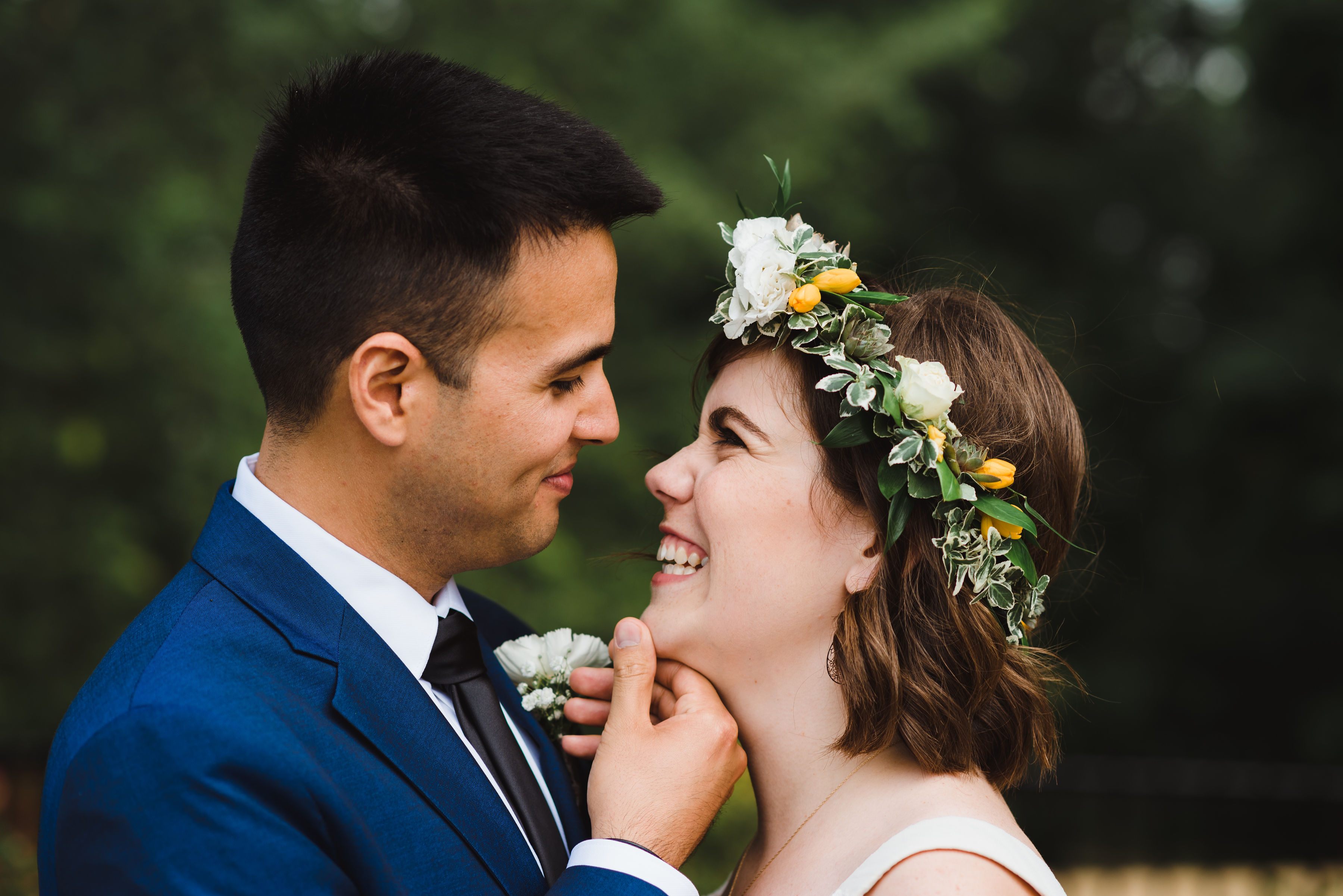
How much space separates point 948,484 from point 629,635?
0.97 meters

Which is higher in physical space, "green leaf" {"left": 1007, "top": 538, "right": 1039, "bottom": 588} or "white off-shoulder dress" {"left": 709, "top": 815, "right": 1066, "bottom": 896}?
"green leaf" {"left": 1007, "top": 538, "right": 1039, "bottom": 588}

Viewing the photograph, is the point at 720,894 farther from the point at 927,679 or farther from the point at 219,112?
the point at 219,112

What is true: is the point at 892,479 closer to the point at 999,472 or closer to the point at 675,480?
the point at 999,472

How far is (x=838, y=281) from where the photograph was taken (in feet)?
9.12

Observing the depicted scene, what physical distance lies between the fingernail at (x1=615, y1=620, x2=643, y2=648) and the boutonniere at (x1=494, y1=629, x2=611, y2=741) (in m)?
0.24

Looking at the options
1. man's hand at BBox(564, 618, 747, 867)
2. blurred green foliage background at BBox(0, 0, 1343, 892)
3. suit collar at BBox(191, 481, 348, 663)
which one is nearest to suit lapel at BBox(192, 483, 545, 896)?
suit collar at BBox(191, 481, 348, 663)

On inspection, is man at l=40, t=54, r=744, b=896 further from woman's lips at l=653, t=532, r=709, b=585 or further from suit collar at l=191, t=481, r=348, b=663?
woman's lips at l=653, t=532, r=709, b=585

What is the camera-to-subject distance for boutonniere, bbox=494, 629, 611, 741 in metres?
3.08

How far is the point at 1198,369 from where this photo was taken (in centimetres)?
1070

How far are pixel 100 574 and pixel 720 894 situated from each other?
4.83 m

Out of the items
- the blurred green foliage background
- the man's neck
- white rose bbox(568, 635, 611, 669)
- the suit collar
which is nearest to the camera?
the suit collar

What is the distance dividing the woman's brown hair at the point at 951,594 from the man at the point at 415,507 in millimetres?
448

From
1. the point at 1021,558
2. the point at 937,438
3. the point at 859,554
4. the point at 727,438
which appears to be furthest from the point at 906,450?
the point at 727,438

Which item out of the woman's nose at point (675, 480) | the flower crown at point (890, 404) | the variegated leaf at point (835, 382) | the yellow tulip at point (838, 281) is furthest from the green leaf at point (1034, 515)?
the woman's nose at point (675, 480)
